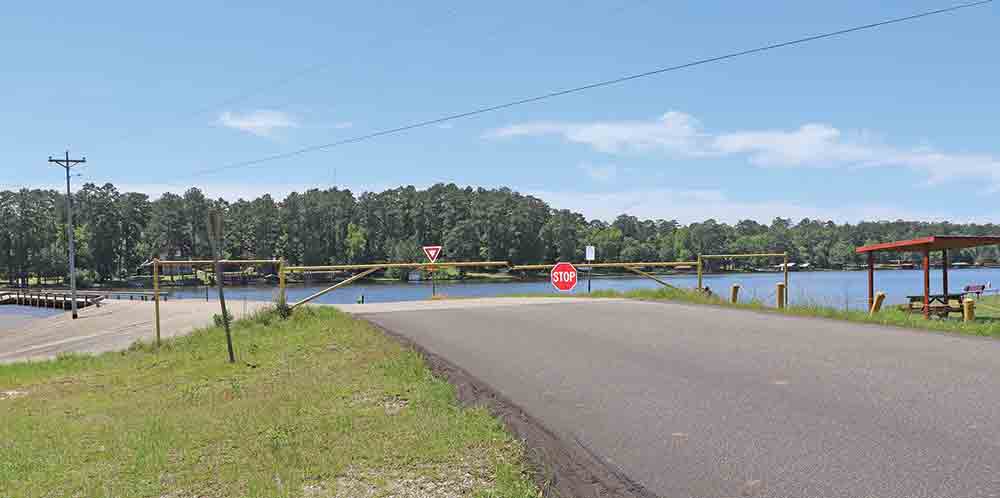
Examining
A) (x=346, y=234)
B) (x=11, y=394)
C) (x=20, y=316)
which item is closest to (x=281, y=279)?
A: (x=11, y=394)

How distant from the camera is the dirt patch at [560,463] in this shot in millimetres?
5076

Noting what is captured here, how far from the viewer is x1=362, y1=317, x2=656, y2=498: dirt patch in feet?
16.7

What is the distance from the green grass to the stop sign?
1416 cm

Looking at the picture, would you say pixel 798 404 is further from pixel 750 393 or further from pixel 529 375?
pixel 529 375

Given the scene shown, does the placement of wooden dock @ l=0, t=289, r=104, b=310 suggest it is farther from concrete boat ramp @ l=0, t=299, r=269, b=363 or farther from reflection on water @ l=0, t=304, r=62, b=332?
concrete boat ramp @ l=0, t=299, r=269, b=363

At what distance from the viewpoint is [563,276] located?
28.0 meters

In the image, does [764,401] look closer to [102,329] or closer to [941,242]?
[941,242]

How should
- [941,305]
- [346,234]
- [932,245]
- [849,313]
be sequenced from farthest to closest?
1. [346,234]
2. [941,305]
3. [932,245]
4. [849,313]

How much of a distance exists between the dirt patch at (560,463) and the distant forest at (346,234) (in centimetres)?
11637

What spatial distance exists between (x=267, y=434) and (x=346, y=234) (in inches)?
5673

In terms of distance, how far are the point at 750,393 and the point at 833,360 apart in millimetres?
2643

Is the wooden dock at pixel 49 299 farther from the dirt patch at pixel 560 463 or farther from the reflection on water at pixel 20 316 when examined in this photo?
the dirt patch at pixel 560 463

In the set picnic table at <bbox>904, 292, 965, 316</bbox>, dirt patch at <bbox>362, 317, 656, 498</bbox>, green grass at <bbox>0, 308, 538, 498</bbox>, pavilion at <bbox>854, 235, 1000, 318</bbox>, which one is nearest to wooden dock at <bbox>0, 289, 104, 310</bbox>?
green grass at <bbox>0, 308, 538, 498</bbox>

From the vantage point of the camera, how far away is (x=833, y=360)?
10.2m
